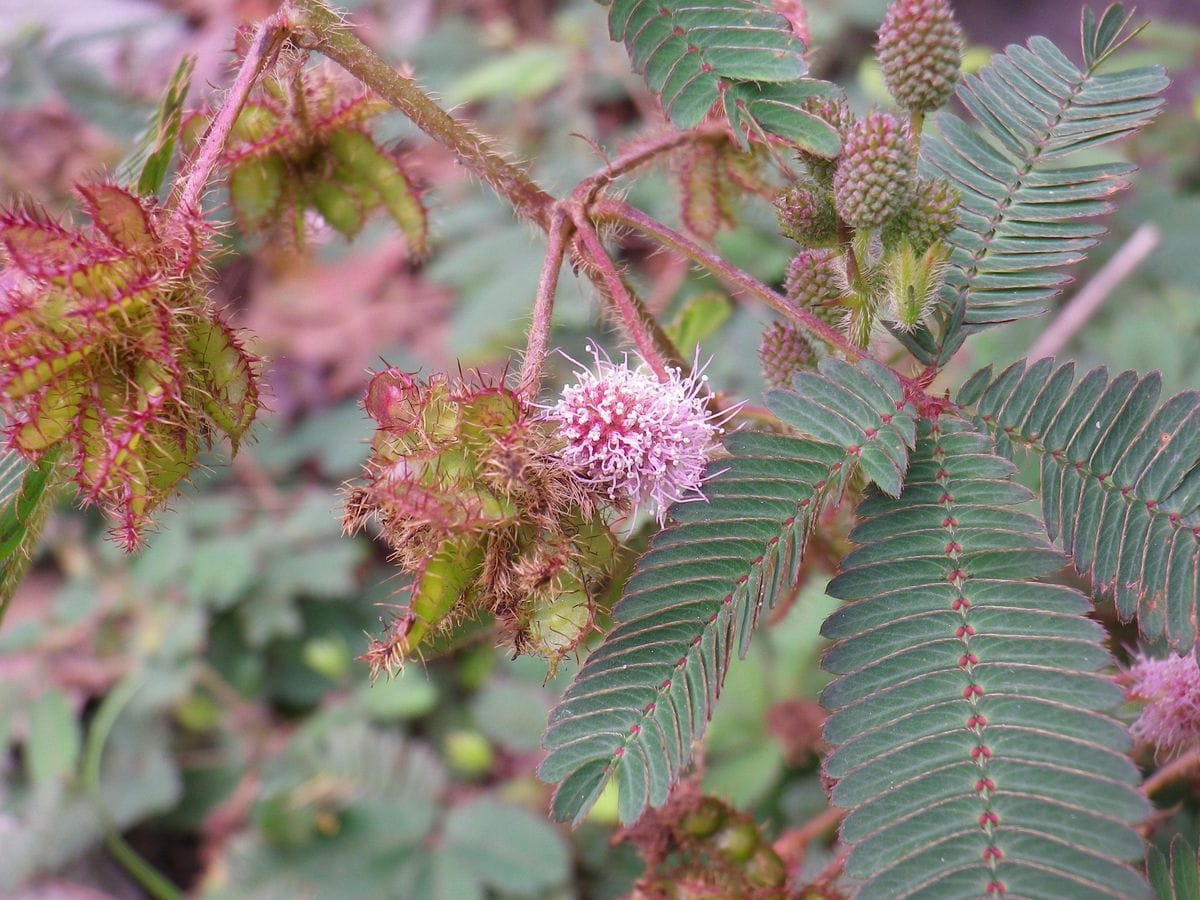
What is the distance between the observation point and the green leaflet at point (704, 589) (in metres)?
1.21

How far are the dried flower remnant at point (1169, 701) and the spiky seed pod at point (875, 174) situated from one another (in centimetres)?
78

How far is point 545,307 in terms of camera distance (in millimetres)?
1347

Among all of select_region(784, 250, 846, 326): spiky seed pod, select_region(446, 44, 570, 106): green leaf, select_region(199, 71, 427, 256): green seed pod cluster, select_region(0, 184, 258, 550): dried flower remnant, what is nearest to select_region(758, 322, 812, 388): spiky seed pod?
select_region(784, 250, 846, 326): spiky seed pod

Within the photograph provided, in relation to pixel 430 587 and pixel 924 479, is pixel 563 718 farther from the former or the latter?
pixel 924 479

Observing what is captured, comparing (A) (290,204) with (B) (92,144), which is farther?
(B) (92,144)

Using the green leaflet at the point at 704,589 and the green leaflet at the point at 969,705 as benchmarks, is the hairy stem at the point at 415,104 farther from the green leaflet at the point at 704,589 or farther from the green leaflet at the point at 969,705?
the green leaflet at the point at 969,705

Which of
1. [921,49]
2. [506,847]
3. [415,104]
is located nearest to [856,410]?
[921,49]

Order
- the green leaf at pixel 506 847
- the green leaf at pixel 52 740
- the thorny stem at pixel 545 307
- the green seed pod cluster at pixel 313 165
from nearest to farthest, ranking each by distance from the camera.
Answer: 1. the thorny stem at pixel 545 307
2. the green seed pod cluster at pixel 313 165
3. the green leaf at pixel 506 847
4. the green leaf at pixel 52 740

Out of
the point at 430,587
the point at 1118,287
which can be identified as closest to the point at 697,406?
the point at 430,587

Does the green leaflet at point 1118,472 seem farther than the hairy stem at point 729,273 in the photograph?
No

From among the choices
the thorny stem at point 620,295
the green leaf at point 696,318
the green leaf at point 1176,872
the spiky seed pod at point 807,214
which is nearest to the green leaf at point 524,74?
the green leaf at point 696,318

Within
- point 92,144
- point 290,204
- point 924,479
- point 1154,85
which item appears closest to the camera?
point 924,479

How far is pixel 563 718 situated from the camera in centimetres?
123

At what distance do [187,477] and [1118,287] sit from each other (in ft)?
9.09
